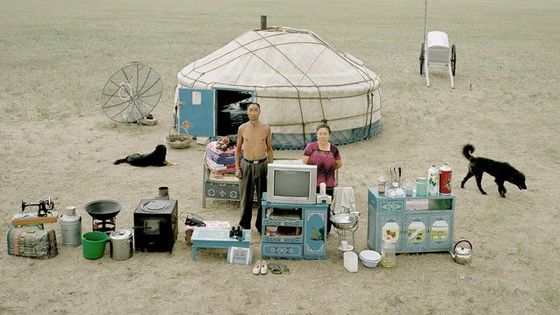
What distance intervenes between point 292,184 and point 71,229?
8.97 ft

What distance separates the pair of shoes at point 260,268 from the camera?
7.57 meters

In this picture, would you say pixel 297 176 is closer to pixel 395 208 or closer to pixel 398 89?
pixel 395 208

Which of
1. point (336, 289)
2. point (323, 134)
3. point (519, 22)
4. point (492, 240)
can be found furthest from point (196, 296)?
point (519, 22)

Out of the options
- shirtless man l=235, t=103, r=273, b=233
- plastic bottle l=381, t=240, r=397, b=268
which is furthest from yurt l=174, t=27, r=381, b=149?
plastic bottle l=381, t=240, r=397, b=268

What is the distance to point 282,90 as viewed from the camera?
1274 cm

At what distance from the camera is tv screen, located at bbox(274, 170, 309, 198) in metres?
7.74

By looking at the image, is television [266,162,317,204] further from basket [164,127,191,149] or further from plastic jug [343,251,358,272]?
basket [164,127,191,149]

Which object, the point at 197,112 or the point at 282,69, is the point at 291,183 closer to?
the point at 197,112

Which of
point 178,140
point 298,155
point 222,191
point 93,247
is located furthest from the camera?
point 178,140

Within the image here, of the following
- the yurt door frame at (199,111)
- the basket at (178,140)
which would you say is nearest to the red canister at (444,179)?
the yurt door frame at (199,111)

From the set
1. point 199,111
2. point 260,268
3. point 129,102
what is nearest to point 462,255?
point 260,268

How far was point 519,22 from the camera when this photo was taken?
4494 cm

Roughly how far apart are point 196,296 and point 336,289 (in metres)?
1.49

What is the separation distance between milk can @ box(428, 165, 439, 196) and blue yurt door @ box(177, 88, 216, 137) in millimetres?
5751
